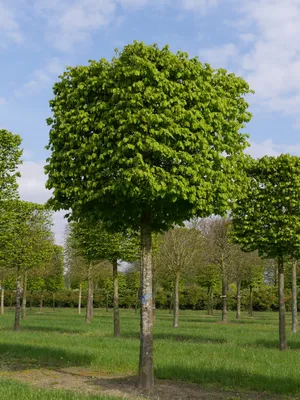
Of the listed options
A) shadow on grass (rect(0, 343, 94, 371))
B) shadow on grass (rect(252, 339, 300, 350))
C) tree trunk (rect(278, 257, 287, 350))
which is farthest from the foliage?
shadow on grass (rect(252, 339, 300, 350))

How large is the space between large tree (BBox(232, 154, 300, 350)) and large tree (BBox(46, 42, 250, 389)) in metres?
6.40

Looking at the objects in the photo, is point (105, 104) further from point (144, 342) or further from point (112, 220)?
point (144, 342)

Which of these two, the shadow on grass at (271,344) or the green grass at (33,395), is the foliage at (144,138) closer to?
the green grass at (33,395)

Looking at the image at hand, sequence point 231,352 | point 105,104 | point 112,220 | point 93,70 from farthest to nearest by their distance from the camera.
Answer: point 231,352
point 112,220
point 93,70
point 105,104

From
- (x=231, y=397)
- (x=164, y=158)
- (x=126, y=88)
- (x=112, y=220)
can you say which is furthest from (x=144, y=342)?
(x=126, y=88)

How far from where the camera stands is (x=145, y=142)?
10.4 m

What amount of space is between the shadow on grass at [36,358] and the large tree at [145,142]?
15.6 ft

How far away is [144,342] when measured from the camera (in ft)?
37.6

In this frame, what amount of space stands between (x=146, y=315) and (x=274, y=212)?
8.62 meters

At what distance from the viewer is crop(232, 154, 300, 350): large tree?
702 inches

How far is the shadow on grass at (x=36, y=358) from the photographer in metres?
14.7

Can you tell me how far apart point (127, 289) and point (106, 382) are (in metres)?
56.3

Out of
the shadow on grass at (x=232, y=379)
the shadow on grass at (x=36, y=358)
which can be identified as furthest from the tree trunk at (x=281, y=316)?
the shadow on grass at (x=36, y=358)

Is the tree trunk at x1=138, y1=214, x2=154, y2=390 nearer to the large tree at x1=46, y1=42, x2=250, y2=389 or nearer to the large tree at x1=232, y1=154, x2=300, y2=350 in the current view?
the large tree at x1=46, y1=42, x2=250, y2=389
